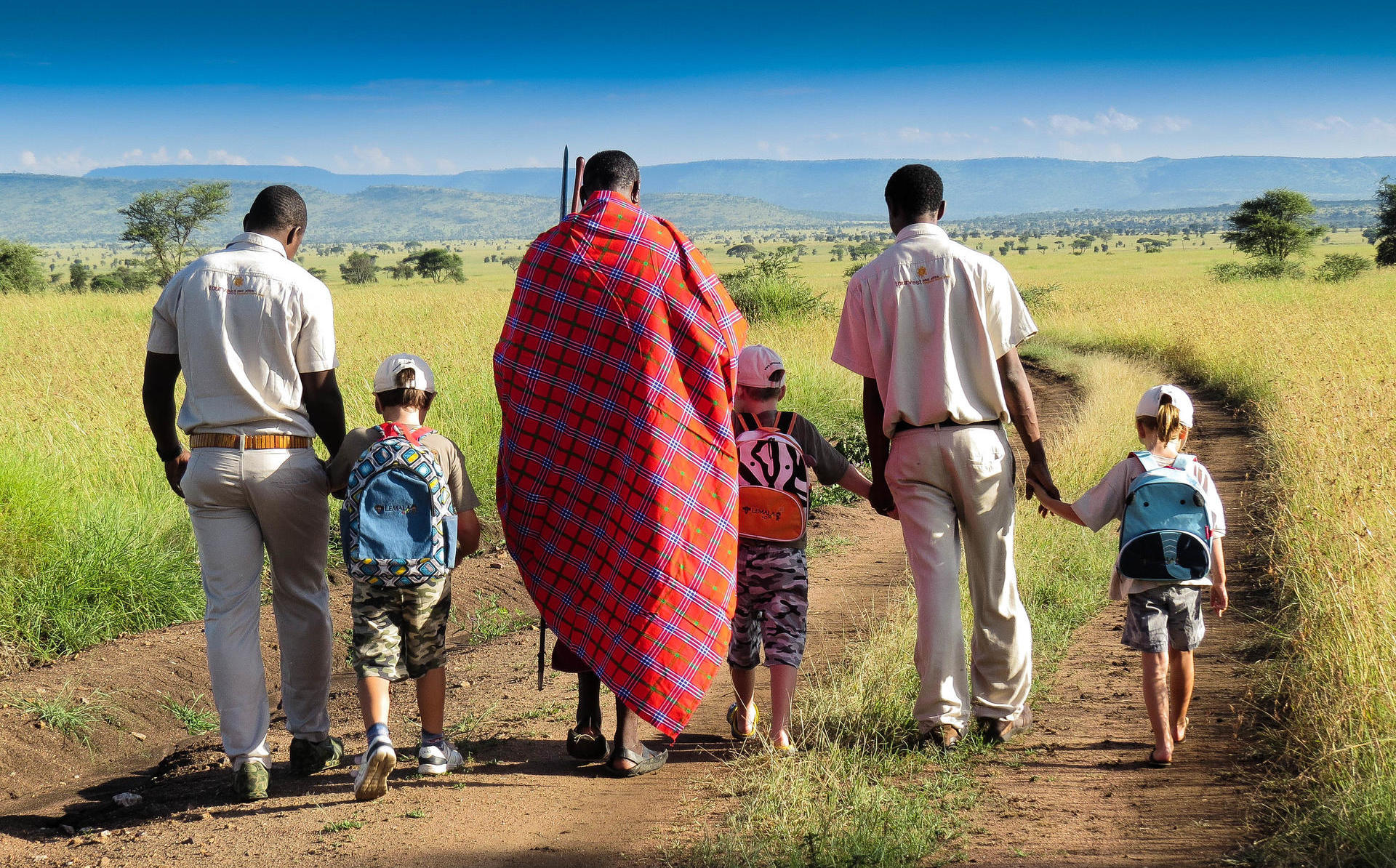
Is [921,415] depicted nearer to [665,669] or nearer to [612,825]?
[665,669]

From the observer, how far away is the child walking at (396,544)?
3740mm

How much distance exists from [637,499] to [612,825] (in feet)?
3.56

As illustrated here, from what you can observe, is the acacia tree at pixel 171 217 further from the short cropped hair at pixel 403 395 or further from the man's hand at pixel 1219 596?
the man's hand at pixel 1219 596

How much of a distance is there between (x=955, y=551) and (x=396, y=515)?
2067 mm

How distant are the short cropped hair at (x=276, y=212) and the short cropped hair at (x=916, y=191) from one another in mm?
2218

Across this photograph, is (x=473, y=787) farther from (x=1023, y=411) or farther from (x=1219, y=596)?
(x=1219, y=596)

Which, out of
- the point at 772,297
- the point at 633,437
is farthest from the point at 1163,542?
the point at 772,297

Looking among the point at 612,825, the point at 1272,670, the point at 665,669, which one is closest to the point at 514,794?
the point at 612,825

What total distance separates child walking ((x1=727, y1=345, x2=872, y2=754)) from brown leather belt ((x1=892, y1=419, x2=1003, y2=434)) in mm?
251

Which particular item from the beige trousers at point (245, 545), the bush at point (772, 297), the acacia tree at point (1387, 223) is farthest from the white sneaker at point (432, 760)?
the acacia tree at point (1387, 223)

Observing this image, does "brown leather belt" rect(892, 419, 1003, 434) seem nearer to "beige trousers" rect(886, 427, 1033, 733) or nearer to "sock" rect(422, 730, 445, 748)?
"beige trousers" rect(886, 427, 1033, 733)

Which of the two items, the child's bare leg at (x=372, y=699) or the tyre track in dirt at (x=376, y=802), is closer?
the tyre track in dirt at (x=376, y=802)

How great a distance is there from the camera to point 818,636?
5.97 metres

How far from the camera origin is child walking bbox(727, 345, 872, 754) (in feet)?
Result: 13.3
